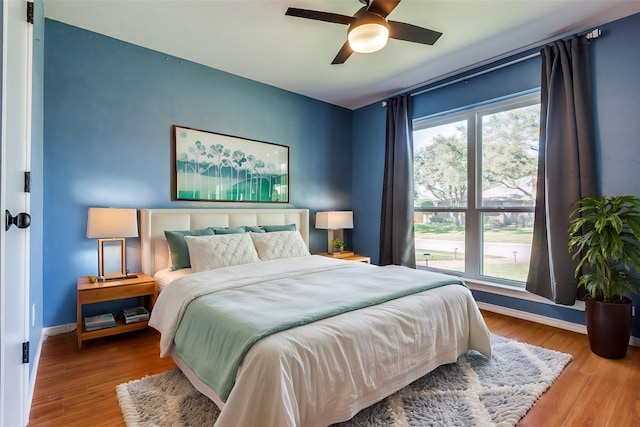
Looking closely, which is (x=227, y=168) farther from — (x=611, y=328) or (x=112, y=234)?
(x=611, y=328)

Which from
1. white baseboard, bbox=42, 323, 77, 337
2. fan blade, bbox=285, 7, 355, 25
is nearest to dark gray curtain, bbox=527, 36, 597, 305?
fan blade, bbox=285, 7, 355, 25

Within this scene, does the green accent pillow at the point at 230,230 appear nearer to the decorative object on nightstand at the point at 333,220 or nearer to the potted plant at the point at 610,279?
the decorative object on nightstand at the point at 333,220

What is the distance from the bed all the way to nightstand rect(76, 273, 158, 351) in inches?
10.6

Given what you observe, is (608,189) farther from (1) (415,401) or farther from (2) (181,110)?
(2) (181,110)

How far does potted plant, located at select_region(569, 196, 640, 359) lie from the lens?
7.66 feet

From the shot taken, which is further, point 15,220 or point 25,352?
point 25,352

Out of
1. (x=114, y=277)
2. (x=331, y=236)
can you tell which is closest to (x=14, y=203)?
(x=114, y=277)

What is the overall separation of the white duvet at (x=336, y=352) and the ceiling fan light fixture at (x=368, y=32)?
68.7 inches

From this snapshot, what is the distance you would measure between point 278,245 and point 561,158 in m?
2.92

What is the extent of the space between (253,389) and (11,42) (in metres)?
1.81

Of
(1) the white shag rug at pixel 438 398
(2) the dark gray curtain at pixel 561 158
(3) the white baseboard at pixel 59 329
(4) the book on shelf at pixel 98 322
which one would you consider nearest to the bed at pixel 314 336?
(1) the white shag rug at pixel 438 398

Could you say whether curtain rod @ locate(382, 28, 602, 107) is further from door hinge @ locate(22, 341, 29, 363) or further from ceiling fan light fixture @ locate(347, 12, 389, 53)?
door hinge @ locate(22, 341, 29, 363)

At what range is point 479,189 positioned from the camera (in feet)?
12.2

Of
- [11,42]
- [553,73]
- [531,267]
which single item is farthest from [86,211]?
[553,73]
